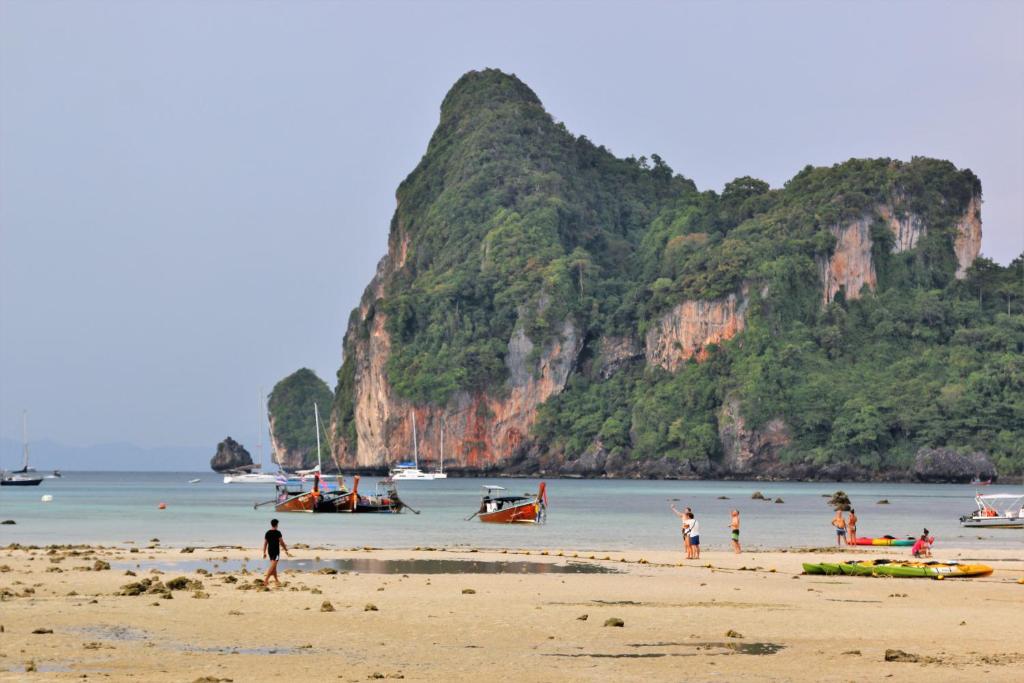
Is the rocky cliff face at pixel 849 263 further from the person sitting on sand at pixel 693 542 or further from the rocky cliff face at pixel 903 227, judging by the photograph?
the person sitting on sand at pixel 693 542

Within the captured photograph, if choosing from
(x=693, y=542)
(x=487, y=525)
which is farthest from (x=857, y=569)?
(x=487, y=525)

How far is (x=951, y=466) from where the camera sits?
166625mm

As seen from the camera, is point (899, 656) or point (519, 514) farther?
point (519, 514)

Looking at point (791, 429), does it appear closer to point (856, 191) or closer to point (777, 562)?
point (856, 191)

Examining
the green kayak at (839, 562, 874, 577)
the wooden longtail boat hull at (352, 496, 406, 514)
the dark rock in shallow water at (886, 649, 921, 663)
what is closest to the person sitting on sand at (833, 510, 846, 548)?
the green kayak at (839, 562, 874, 577)

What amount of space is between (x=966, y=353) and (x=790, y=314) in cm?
2347

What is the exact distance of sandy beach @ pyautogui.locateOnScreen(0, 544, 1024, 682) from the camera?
63.9ft

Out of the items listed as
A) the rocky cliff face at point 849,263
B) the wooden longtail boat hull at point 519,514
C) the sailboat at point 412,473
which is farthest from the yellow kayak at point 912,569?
the rocky cliff face at point 849,263

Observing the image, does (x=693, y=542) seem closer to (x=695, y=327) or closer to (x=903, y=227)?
(x=695, y=327)

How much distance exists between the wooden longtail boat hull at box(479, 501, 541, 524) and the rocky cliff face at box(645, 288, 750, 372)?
12355 cm

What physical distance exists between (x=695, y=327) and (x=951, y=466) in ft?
137

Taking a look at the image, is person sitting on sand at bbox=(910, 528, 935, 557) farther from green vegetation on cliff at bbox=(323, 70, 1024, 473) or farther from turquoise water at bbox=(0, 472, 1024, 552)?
green vegetation on cliff at bbox=(323, 70, 1024, 473)

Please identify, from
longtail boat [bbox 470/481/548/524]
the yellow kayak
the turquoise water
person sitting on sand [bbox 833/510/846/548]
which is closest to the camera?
the yellow kayak

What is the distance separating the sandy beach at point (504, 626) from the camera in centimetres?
1947
